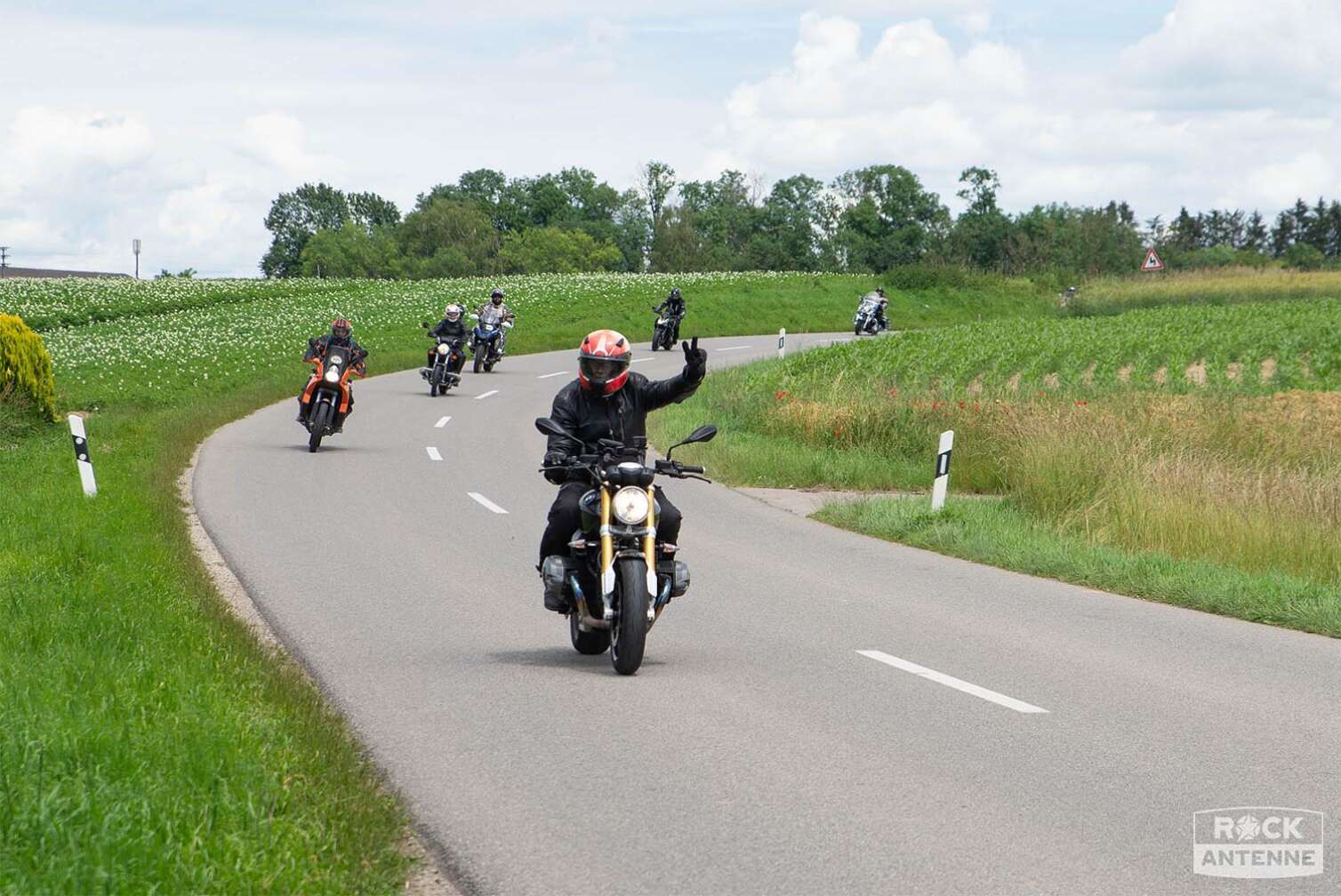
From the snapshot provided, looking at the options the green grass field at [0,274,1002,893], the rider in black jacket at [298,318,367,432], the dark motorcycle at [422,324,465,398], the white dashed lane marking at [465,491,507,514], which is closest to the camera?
the green grass field at [0,274,1002,893]

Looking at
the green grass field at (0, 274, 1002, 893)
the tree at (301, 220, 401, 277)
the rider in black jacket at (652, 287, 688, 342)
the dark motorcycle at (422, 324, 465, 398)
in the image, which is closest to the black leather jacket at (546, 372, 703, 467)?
the green grass field at (0, 274, 1002, 893)

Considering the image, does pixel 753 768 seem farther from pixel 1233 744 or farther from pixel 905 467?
pixel 905 467

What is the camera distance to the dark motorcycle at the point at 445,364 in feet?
103

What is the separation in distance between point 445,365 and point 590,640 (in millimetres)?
22770

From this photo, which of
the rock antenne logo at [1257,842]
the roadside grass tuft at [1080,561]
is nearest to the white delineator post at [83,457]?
the roadside grass tuft at [1080,561]

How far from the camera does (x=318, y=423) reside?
21859mm

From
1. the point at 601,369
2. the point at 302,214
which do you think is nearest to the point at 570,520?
the point at 601,369

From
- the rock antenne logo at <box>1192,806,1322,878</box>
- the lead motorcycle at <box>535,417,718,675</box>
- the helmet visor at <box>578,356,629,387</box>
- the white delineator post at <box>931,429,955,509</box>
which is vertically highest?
the helmet visor at <box>578,356,629,387</box>

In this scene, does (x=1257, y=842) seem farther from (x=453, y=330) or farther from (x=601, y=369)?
(x=453, y=330)

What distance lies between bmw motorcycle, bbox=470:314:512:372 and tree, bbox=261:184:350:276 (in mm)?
154827

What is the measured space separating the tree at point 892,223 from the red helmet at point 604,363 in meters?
124

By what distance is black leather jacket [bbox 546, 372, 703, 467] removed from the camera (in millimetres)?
8898

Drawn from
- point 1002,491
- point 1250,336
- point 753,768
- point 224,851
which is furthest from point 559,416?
point 1250,336

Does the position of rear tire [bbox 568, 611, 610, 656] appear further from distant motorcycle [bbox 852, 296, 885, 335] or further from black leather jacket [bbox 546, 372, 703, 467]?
distant motorcycle [bbox 852, 296, 885, 335]
